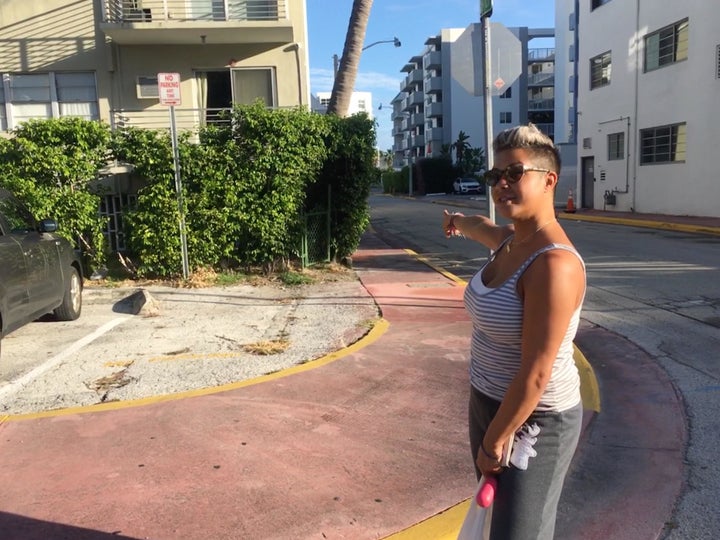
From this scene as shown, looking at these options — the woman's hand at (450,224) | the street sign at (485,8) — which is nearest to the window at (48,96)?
the street sign at (485,8)

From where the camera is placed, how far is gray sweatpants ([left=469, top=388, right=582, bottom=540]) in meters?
2.00

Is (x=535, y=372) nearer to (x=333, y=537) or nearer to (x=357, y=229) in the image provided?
(x=333, y=537)

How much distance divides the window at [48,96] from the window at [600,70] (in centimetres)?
2098

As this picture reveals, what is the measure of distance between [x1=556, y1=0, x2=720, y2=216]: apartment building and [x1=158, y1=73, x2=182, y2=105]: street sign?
18.3 meters

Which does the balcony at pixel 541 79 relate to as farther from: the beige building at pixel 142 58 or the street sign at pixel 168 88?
the street sign at pixel 168 88

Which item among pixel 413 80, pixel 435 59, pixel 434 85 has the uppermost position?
pixel 435 59

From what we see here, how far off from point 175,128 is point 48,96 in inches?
296

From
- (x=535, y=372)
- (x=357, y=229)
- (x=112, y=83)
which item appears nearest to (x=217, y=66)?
(x=112, y=83)

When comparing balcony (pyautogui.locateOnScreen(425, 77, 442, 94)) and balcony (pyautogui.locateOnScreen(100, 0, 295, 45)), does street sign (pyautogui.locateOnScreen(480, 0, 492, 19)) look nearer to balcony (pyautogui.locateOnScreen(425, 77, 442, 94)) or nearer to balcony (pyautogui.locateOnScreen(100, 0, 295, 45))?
balcony (pyautogui.locateOnScreen(100, 0, 295, 45))

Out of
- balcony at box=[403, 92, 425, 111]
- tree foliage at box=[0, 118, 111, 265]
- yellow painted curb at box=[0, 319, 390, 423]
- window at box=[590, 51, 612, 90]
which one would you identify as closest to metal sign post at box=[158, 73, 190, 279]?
tree foliage at box=[0, 118, 111, 265]

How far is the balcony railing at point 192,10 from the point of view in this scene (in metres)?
14.2

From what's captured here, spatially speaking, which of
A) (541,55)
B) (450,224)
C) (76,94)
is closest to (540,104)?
(541,55)

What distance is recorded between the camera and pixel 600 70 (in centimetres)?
2719

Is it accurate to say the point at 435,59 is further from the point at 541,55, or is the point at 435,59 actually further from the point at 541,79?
the point at 541,55
